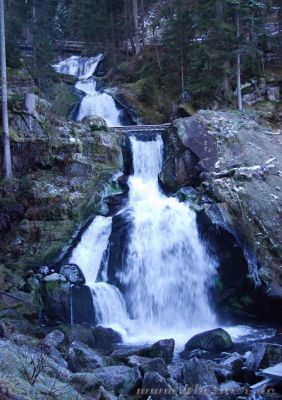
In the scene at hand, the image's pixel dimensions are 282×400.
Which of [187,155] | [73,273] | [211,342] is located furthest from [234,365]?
[187,155]

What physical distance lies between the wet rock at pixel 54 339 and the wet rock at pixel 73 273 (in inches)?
141

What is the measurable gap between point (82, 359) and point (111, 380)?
4.95 feet

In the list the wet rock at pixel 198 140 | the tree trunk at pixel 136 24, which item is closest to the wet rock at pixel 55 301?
the wet rock at pixel 198 140

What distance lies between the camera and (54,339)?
32.9 feet

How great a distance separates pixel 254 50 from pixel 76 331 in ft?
59.7

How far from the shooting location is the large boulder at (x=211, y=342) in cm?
1112

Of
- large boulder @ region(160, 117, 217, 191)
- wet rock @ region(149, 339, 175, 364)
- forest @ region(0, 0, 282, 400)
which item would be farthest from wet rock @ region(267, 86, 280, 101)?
wet rock @ region(149, 339, 175, 364)

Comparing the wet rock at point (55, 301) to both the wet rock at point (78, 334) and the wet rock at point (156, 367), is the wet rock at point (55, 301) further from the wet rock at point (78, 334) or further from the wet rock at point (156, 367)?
the wet rock at point (156, 367)

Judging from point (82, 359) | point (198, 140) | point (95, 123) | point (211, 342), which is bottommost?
point (211, 342)

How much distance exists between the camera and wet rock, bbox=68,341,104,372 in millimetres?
8541

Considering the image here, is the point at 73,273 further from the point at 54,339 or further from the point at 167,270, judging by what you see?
the point at 54,339

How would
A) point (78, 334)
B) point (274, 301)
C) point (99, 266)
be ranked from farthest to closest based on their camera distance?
1. point (99, 266)
2. point (274, 301)
3. point (78, 334)

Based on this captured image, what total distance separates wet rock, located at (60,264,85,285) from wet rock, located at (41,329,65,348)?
3.58 metres

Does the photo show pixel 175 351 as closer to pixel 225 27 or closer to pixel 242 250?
pixel 242 250
